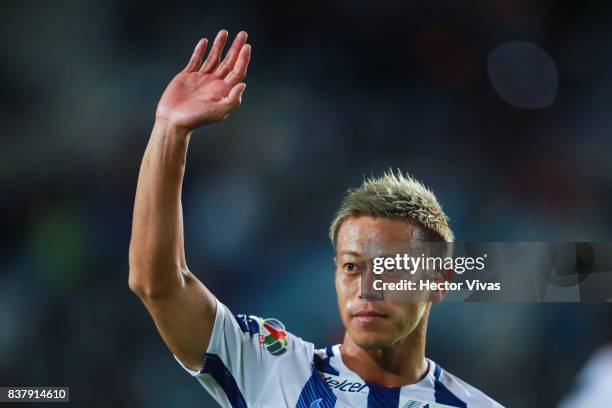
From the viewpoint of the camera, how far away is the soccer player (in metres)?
2.57

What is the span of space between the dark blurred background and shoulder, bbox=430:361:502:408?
10.9 feet

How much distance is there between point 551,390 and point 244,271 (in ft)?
9.76

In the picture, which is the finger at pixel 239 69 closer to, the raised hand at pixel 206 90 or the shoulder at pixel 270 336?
the raised hand at pixel 206 90

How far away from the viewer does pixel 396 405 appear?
9.96 feet

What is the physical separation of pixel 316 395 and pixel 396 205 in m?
0.89

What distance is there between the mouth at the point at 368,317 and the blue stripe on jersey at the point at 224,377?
0.57 metres

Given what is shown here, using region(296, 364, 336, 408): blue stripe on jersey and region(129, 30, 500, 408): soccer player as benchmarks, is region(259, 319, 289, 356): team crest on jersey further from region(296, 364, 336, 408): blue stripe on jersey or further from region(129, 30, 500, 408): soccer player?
region(296, 364, 336, 408): blue stripe on jersey

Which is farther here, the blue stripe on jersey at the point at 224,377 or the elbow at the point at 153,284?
the blue stripe on jersey at the point at 224,377

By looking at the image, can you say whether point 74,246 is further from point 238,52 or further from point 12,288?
point 238,52

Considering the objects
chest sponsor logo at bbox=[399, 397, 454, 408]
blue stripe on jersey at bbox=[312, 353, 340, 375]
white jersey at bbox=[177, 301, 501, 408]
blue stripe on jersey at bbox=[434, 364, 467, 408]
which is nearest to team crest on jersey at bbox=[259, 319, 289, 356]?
white jersey at bbox=[177, 301, 501, 408]

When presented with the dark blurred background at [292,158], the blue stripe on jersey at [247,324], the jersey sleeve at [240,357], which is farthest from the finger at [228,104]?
the dark blurred background at [292,158]

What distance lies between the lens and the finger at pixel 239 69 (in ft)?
9.18

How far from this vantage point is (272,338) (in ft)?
10.1

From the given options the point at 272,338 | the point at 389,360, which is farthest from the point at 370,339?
the point at 272,338
